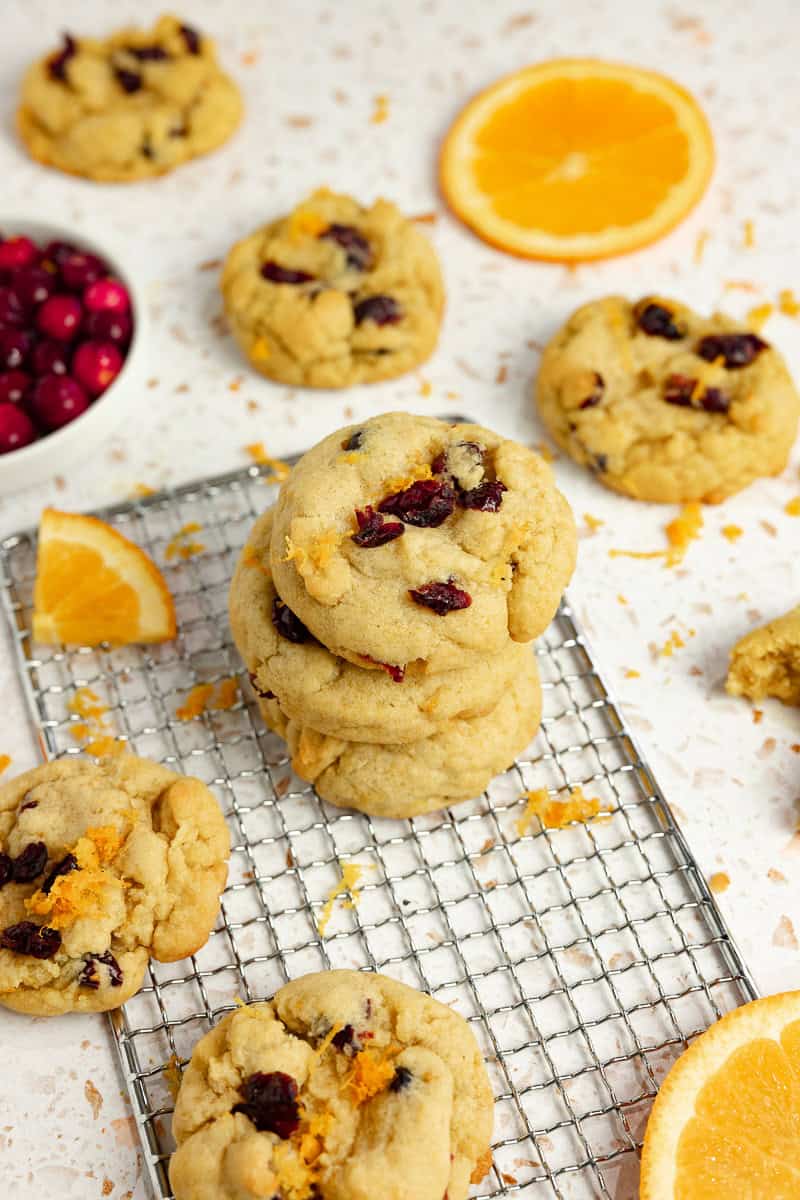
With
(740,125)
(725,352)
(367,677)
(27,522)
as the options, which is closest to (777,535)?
(725,352)

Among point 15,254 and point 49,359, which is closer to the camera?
point 49,359

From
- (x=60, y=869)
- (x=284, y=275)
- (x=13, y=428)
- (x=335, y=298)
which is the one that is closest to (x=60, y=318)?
(x=13, y=428)

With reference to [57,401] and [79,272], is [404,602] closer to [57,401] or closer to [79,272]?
[57,401]

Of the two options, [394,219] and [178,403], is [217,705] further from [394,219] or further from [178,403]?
[394,219]

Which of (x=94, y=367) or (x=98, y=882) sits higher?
(x=94, y=367)

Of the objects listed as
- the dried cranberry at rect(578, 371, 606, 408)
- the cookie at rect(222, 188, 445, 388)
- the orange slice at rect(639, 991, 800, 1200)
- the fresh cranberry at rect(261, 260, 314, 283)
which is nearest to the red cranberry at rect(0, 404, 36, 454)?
the cookie at rect(222, 188, 445, 388)

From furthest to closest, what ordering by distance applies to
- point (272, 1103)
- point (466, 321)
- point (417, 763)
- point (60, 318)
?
point (466, 321) < point (60, 318) < point (417, 763) < point (272, 1103)
